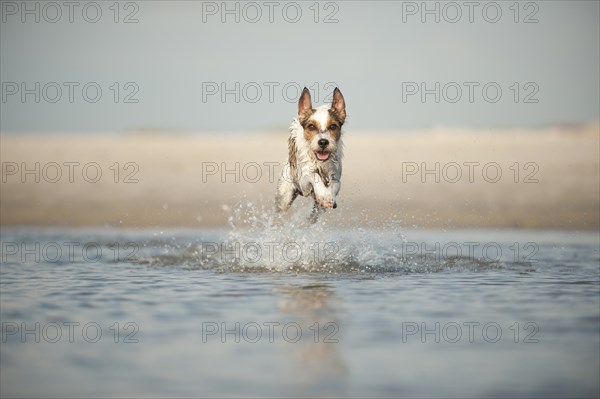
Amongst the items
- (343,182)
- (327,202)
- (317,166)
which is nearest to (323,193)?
(327,202)

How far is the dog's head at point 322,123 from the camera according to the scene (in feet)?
33.7

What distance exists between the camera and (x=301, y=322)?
6.88m

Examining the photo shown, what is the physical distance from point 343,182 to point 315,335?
15525mm

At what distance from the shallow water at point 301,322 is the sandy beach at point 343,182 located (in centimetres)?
601

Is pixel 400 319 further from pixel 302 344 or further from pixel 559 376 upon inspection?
pixel 559 376

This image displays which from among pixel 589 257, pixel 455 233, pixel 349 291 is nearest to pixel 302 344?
pixel 349 291

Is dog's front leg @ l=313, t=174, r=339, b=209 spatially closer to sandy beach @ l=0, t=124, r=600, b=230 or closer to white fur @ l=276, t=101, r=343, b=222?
white fur @ l=276, t=101, r=343, b=222

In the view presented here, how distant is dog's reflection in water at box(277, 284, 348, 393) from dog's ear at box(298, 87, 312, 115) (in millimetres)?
2675

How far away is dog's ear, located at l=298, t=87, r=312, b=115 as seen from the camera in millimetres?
10500

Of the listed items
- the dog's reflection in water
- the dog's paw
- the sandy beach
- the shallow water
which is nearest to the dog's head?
the dog's paw

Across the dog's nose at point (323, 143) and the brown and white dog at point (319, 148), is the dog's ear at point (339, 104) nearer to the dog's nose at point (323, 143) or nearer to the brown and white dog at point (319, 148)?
the brown and white dog at point (319, 148)

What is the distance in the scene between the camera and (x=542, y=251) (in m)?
12.9

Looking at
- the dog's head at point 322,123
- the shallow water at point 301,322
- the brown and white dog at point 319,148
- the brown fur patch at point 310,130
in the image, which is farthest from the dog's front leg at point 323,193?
the shallow water at point 301,322

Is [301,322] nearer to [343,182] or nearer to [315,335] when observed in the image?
[315,335]
